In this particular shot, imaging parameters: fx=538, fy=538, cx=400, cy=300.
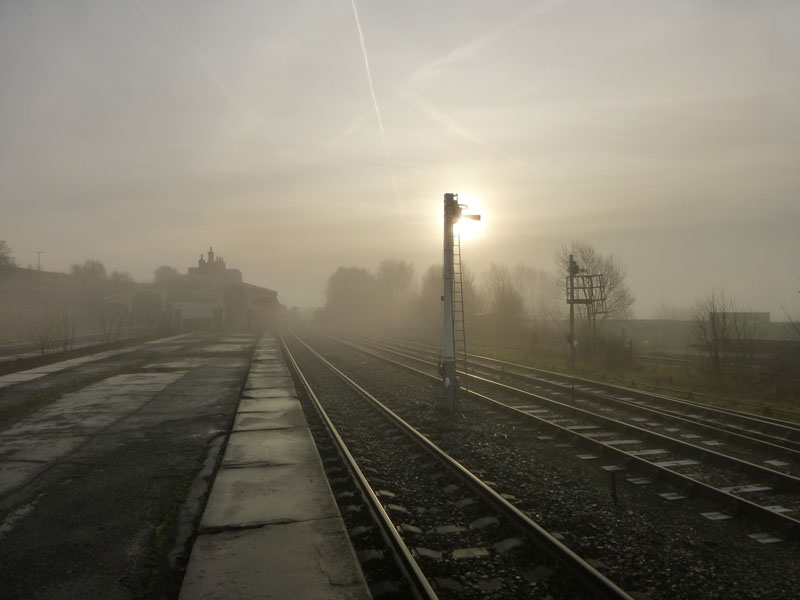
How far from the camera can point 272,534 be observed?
5.54 metres

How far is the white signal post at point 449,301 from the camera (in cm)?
1189

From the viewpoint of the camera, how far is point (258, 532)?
5.58 metres

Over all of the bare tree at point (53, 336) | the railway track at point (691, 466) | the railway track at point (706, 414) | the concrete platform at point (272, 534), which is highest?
the bare tree at point (53, 336)

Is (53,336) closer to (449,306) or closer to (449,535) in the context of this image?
(449,306)

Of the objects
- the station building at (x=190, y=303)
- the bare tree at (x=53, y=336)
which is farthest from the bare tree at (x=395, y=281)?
the bare tree at (x=53, y=336)

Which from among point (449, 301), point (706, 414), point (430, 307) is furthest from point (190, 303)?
point (706, 414)

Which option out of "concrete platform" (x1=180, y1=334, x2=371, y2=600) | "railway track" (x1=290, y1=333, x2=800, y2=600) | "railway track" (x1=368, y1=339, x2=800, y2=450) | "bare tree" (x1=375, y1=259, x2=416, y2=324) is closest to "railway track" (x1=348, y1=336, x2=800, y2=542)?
"railway track" (x1=290, y1=333, x2=800, y2=600)

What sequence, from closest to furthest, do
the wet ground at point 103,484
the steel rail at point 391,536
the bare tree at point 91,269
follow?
1. the steel rail at point 391,536
2. the wet ground at point 103,484
3. the bare tree at point 91,269

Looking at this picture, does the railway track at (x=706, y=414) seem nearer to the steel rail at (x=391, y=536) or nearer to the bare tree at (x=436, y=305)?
the steel rail at (x=391, y=536)

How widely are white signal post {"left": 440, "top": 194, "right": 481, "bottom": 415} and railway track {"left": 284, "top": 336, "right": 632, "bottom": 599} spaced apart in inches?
105

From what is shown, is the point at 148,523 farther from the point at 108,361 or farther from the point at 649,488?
the point at 108,361

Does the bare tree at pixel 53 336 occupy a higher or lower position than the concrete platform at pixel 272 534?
higher

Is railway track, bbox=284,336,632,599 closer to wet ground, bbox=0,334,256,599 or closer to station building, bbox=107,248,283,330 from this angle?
wet ground, bbox=0,334,256,599

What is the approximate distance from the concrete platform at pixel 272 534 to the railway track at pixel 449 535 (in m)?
0.32
